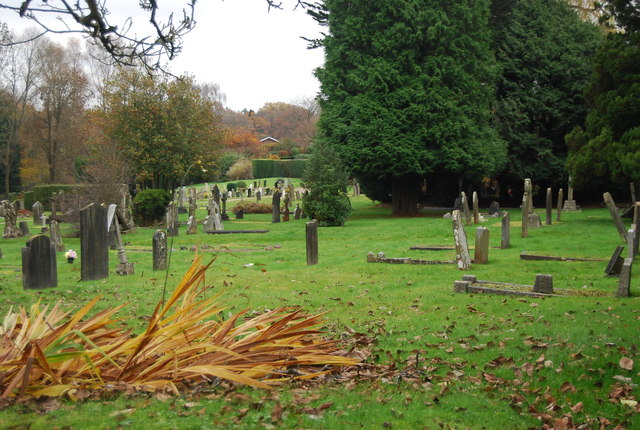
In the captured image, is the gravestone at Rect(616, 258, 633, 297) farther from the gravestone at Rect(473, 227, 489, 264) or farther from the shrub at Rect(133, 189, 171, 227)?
the shrub at Rect(133, 189, 171, 227)

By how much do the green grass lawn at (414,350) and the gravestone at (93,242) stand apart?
376mm

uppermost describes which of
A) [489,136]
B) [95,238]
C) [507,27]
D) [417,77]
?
[507,27]

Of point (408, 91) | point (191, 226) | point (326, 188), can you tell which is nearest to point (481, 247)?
point (326, 188)

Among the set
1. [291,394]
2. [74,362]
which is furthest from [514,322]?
[74,362]

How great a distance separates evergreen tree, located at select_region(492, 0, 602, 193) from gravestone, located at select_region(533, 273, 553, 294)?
28321mm

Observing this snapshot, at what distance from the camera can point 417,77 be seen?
3403 cm

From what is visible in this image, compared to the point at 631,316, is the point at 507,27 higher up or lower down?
higher up

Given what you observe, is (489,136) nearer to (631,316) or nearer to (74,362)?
(631,316)

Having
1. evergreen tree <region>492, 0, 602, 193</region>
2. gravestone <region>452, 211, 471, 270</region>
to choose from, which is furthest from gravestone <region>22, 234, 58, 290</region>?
evergreen tree <region>492, 0, 602, 193</region>

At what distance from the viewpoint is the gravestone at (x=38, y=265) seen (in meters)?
12.2

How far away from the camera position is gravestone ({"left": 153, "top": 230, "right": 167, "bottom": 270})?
1523cm

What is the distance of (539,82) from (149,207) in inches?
987

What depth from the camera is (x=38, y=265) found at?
483 inches

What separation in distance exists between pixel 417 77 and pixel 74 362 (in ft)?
102
